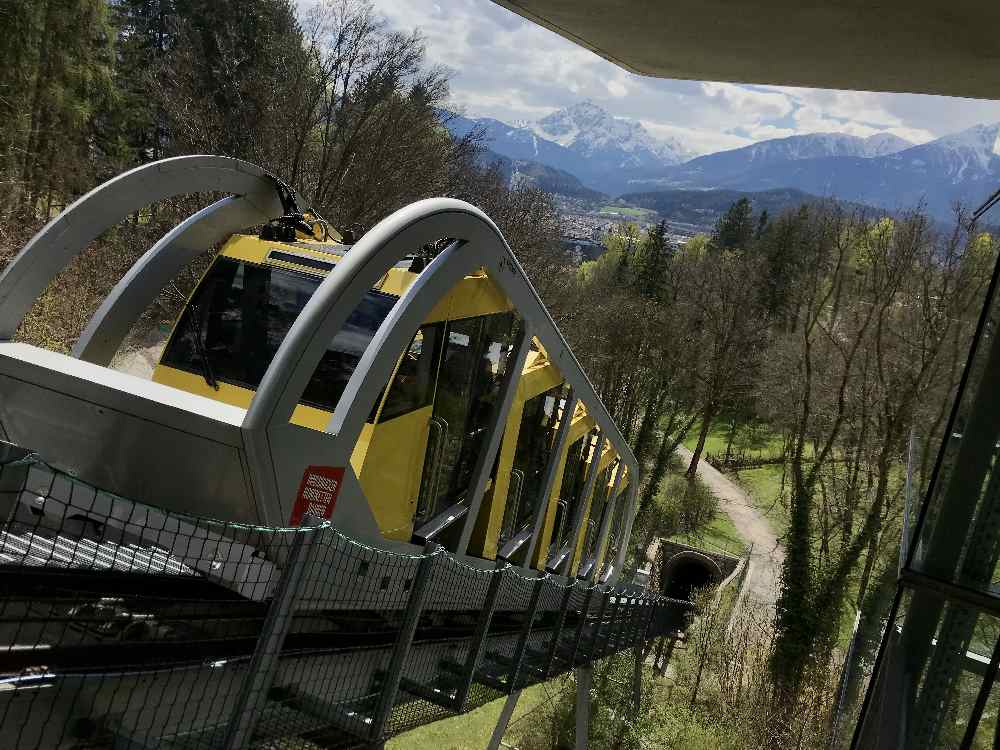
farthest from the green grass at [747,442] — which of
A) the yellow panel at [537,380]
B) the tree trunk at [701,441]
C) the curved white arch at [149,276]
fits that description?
the curved white arch at [149,276]

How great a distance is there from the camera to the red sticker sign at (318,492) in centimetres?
361

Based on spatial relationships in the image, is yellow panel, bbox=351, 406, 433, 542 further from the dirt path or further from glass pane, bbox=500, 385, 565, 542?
the dirt path

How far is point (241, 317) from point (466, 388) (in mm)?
1735

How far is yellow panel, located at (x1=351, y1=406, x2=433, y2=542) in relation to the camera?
4.74 m

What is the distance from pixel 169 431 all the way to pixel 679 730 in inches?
533

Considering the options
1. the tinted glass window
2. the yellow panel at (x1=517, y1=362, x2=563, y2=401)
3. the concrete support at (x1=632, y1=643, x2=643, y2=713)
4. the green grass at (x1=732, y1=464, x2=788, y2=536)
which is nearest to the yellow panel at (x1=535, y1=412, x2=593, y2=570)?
the tinted glass window

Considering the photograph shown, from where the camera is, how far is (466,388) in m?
5.61

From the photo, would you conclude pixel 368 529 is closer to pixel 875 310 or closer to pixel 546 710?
pixel 546 710

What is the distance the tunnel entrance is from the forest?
1500mm

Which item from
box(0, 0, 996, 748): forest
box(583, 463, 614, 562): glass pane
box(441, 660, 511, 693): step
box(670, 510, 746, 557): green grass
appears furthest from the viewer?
box(670, 510, 746, 557): green grass

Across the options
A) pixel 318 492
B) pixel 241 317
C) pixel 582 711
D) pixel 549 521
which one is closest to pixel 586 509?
pixel 549 521

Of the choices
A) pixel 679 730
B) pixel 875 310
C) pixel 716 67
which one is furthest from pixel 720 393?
pixel 716 67

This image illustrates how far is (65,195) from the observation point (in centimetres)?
1972

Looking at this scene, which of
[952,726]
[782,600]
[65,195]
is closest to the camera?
[952,726]
